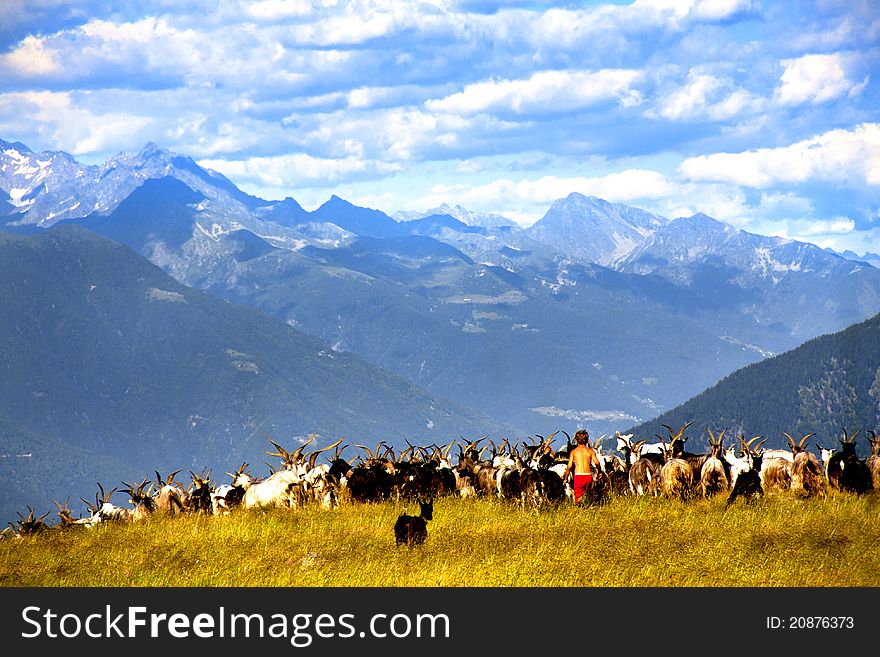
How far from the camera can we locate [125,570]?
80.4 feet

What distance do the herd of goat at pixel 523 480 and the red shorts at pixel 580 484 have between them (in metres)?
0.61

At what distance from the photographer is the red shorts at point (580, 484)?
1159 inches

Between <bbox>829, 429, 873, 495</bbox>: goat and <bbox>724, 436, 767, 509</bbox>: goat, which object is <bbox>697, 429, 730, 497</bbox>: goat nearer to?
<bbox>724, 436, 767, 509</bbox>: goat

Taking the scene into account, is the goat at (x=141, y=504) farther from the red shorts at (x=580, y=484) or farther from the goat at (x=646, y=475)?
the goat at (x=646, y=475)

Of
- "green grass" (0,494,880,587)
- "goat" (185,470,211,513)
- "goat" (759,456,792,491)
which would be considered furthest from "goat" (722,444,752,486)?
"goat" (185,470,211,513)

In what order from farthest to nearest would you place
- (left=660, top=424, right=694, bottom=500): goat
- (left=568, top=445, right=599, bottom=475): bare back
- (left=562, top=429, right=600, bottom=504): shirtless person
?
(left=660, top=424, right=694, bottom=500): goat, (left=568, top=445, right=599, bottom=475): bare back, (left=562, top=429, right=600, bottom=504): shirtless person

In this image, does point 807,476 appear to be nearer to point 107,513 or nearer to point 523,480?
point 523,480

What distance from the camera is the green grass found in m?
22.5

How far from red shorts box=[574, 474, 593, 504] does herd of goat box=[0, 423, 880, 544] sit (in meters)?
0.61
